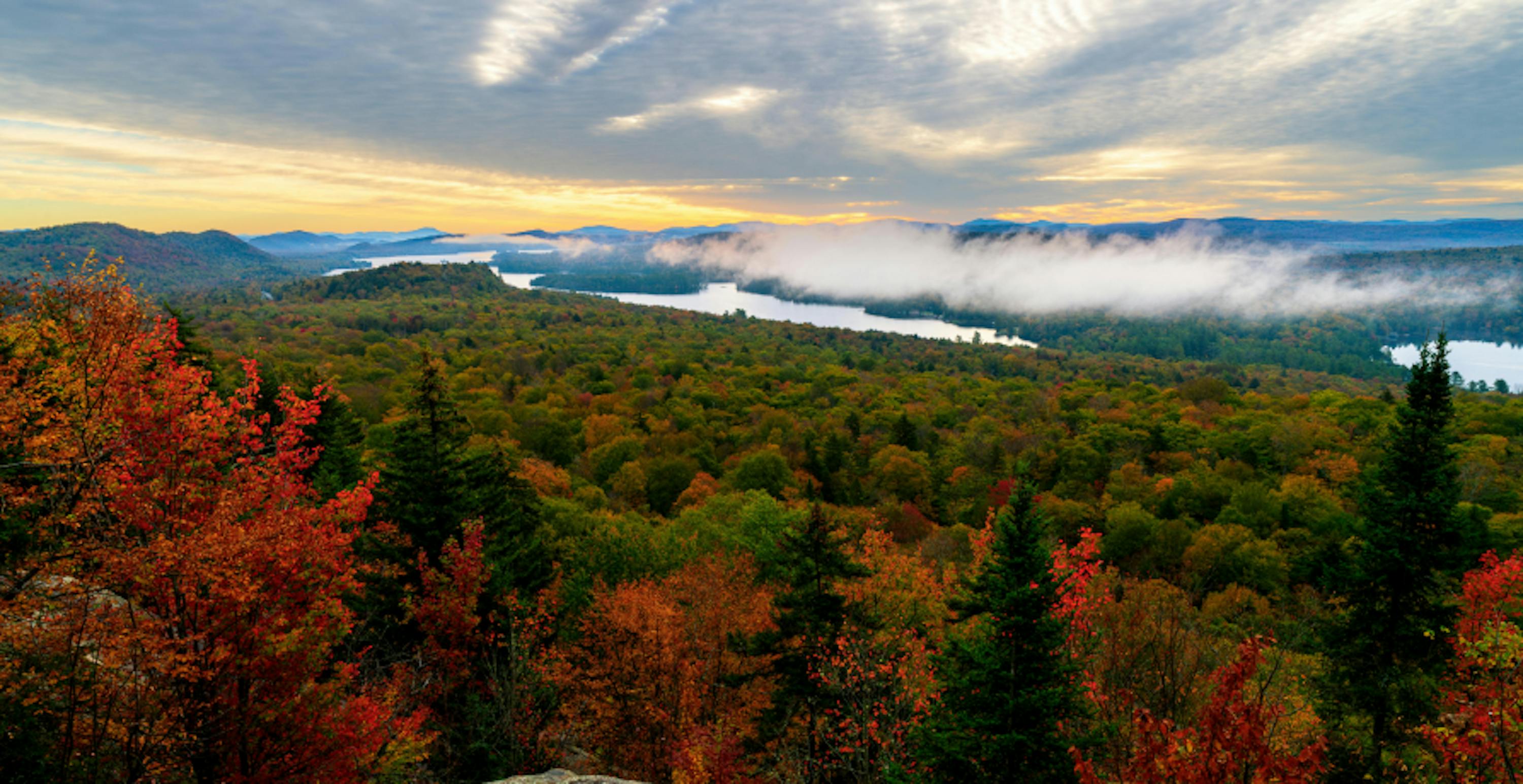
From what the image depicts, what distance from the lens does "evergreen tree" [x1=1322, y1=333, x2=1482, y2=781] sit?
17219mm

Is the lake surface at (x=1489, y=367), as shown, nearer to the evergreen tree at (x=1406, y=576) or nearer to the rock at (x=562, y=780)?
the evergreen tree at (x=1406, y=576)

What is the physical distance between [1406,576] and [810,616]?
15924 mm

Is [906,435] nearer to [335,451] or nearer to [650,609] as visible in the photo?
[335,451]

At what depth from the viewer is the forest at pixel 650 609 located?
9102mm

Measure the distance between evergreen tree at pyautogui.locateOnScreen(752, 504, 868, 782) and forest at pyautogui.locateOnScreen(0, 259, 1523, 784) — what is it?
10cm

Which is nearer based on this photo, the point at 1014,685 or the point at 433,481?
the point at 1014,685

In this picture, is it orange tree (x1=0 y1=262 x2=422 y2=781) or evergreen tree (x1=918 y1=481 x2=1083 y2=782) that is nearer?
orange tree (x1=0 y1=262 x2=422 y2=781)

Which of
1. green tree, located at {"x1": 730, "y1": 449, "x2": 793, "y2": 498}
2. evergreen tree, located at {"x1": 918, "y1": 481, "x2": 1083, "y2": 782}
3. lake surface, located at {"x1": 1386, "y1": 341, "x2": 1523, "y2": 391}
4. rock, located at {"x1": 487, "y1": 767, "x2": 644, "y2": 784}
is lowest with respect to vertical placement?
green tree, located at {"x1": 730, "y1": 449, "x2": 793, "y2": 498}

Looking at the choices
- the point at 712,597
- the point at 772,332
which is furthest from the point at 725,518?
the point at 772,332

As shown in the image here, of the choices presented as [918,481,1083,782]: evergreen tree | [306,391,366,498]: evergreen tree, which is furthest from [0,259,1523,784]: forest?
[306,391,366,498]: evergreen tree

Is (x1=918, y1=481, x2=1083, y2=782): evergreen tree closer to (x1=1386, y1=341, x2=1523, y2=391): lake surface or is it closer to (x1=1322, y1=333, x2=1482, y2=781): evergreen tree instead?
(x1=1322, y1=333, x2=1482, y2=781): evergreen tree

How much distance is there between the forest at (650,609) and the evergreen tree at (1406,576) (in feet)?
0.27

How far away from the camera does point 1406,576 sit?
57.2 feet

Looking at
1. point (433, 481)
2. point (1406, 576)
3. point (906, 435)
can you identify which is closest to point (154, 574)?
point (433, 481)
